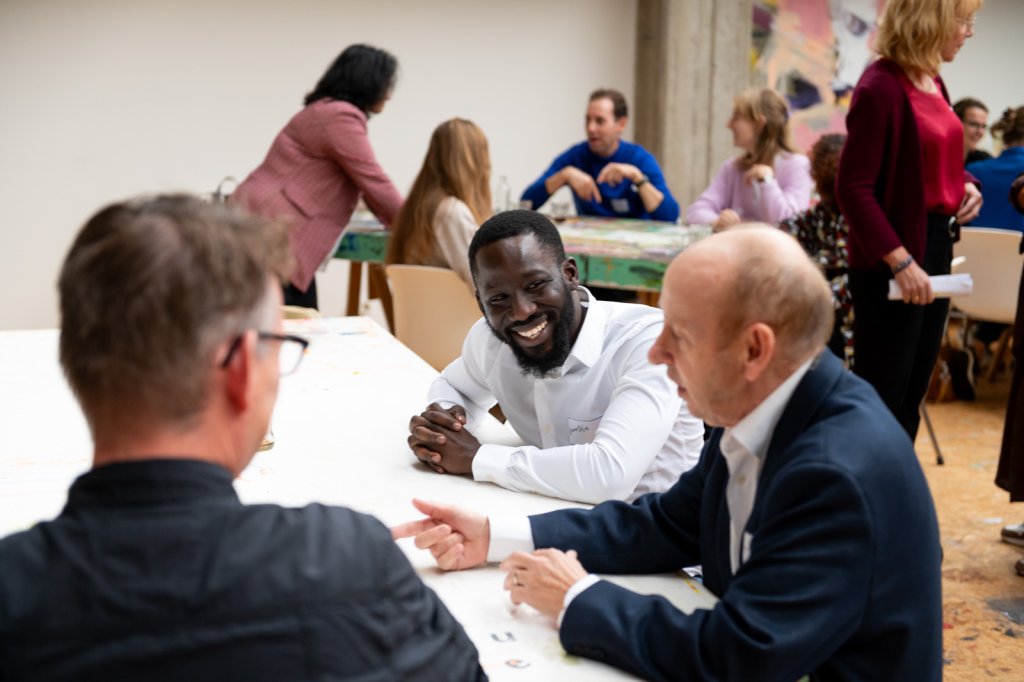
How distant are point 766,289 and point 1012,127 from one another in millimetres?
4473

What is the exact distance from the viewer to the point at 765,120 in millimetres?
5301

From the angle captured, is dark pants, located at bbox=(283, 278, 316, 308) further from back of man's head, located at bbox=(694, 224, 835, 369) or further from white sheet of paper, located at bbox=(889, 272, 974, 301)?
back of man's head, located at bbox=(694, 224, 835, 369)

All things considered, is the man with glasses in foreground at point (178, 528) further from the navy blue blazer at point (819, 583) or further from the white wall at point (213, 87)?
the white wall at point (213, 87)

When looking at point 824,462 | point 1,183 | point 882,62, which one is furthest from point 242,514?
point 1,183

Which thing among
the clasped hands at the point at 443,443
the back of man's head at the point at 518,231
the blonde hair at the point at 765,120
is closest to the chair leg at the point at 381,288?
the blonde hair at the point at 765,120

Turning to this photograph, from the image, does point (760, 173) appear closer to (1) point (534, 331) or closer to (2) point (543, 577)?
(1) point (534, 331)

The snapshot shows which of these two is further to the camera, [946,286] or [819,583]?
[946,286]

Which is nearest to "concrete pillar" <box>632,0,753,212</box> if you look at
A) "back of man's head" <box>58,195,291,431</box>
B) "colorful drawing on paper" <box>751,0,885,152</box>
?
"colorful drawing on paper" <box>751,0,885,152</box>

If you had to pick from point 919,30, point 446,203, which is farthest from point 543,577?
point 446,203

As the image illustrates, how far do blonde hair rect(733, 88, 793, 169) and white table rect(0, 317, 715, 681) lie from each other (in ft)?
9.91

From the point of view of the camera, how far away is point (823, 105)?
8391 millimetres

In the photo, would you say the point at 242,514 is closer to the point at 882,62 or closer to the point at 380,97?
the point at 882,62

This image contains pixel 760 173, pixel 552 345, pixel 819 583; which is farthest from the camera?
pixel 760 173

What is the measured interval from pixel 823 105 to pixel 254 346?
Result: 26.9 ft
